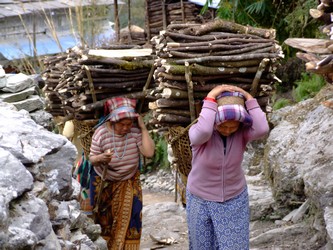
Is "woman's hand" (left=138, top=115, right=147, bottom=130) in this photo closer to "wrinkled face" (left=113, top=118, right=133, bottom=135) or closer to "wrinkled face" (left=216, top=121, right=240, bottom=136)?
"wrinkled face" (left=113, top=118, right=133, bottom=135)

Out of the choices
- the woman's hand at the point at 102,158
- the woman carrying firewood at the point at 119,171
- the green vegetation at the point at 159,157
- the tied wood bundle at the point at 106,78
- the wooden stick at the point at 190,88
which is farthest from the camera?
the green vegetation at the point at 159,157

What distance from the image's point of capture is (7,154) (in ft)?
12.3

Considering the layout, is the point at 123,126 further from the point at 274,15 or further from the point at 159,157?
the point at 159,157

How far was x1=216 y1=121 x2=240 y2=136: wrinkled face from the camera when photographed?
524cm

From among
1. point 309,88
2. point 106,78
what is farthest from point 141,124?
point 309,88

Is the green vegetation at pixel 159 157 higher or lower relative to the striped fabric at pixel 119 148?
lower

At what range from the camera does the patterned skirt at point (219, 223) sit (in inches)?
211

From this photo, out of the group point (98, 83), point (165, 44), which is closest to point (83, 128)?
point (98, 83)

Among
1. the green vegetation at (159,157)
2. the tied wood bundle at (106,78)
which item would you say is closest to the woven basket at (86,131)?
the tied wood bundle at (106,78)

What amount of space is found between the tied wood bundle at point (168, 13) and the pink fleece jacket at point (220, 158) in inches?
584

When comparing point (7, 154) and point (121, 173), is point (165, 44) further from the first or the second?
point (7, 154)

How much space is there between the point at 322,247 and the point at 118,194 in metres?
2.03

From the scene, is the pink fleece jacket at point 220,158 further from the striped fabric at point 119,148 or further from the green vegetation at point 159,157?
the green vegetation at point 159,157

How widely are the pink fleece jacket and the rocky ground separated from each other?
1496mm
